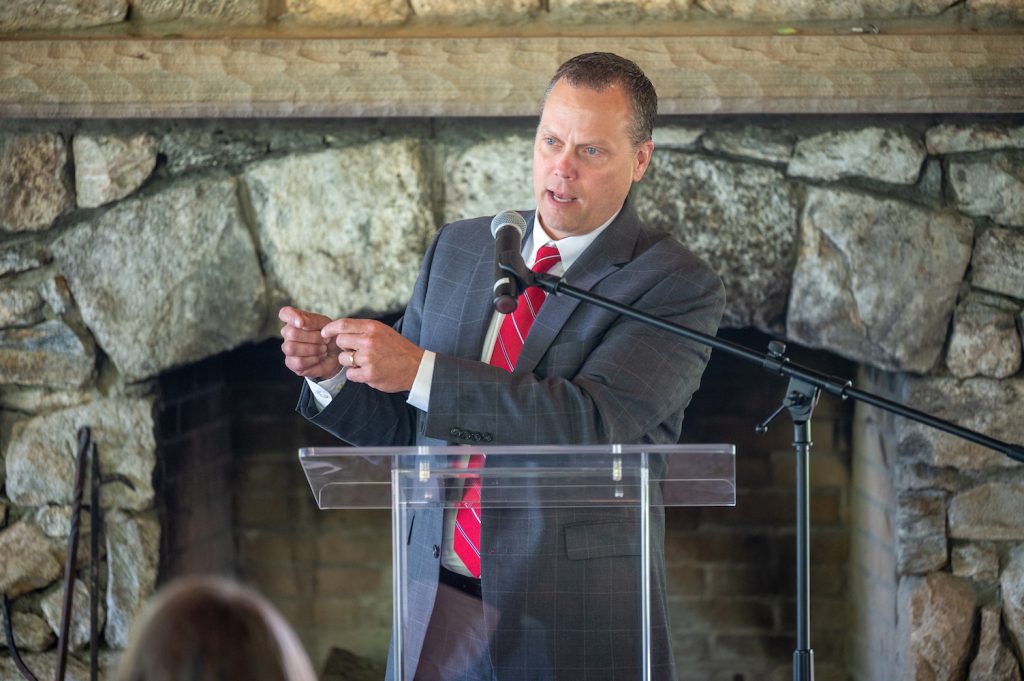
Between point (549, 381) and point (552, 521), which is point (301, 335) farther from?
point (552, 521)

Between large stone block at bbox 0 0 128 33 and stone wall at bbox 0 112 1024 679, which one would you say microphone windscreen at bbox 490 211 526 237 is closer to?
stone wall at bbox 0 112 1024 679

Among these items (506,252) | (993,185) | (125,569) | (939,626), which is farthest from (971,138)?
(125,569)

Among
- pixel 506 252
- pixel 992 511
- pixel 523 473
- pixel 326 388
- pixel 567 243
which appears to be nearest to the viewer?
pixel 523 473

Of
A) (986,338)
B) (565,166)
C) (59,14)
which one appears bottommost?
(986,338)

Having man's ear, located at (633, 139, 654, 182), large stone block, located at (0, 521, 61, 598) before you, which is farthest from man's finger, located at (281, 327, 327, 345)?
large stone block, located at (0, 521, 61, 598)

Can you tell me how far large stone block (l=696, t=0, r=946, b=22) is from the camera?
2564 mm

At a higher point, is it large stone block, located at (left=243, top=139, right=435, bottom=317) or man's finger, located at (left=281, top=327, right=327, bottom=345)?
large stone block, located at (left=243, top=139, right=435, bottom=317)

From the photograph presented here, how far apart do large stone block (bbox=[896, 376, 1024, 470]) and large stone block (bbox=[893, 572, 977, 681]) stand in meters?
0.26

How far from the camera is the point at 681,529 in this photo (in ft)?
10.2

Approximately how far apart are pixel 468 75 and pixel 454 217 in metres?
0.30

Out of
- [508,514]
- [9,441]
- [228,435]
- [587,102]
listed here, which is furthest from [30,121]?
[508,514]

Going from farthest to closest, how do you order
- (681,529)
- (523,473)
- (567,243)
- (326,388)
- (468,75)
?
(681,529)
(468,75)
(567,243)
(326,388)
(523,473)

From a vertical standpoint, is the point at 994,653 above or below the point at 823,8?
below

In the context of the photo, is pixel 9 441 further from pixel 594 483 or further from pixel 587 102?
pixel 594 483
